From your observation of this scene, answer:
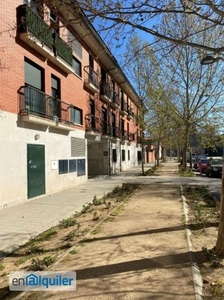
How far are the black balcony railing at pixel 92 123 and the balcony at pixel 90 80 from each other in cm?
185

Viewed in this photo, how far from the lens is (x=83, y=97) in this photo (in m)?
18.4

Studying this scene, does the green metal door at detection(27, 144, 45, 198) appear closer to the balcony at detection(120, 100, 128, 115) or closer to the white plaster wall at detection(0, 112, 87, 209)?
the white plaster wall at detection(0, 112, 87, 209)

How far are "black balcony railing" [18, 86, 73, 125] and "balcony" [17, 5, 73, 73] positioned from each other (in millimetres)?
1731

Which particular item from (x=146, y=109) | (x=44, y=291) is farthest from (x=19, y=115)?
(x=146, y=109)

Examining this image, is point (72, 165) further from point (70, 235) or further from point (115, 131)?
point (115, 131)

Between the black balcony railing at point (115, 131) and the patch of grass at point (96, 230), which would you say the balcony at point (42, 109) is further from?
the black balcony railing at point (115, 131)

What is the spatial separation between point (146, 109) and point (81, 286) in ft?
68.0

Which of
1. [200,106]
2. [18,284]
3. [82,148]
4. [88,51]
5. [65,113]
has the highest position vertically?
[88,51]

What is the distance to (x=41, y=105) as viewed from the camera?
39.4ft

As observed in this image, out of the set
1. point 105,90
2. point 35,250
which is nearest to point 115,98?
point 105,90

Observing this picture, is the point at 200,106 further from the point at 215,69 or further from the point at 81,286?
the point at 81,286

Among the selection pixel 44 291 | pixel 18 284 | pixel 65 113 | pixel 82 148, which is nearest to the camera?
pixel 44 291

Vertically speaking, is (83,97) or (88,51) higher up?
(88,51)

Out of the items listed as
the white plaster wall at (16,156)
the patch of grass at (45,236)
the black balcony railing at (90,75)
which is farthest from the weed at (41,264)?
the black balcony railing at (90,75)
